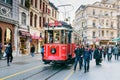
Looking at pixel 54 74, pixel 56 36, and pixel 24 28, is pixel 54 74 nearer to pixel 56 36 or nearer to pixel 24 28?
pixel 56 36

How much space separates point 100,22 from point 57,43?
70.2m

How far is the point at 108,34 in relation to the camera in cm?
9050

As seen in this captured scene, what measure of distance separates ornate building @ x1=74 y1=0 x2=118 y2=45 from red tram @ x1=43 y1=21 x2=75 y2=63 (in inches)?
2616

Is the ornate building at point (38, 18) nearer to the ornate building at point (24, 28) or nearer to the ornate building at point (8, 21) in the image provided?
the ornate building at point (24, 28)

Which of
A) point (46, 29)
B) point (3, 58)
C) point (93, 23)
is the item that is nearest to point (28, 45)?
point (3, 58)

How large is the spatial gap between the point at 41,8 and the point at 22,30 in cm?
1382

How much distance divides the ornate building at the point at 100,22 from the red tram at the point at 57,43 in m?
66.4

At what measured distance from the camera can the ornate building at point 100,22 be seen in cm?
8769

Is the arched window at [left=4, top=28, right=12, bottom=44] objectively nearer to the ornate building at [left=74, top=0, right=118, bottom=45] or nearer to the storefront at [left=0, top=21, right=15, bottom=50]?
the storefront at [left=0, top=21, right=15, bottom=50]

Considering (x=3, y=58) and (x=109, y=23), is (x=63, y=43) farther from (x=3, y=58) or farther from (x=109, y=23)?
(x=109, y=23)

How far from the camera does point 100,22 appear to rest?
88938 mm

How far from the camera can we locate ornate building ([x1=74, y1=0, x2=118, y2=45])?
87688 mm

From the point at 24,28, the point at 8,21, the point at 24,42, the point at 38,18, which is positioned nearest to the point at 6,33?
the point at 8,21

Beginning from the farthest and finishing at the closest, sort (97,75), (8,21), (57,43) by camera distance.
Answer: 1. (8,21)
2. (57,43)
3. (97,75)
